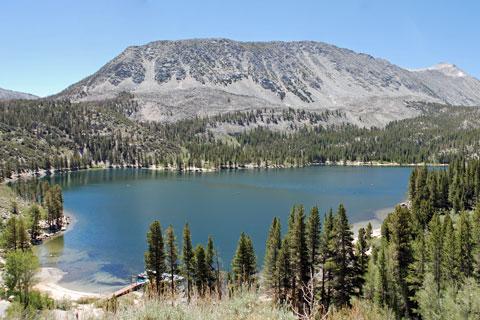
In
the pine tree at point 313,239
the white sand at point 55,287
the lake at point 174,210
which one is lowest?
the white sand at point 55,287

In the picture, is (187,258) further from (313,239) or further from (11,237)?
(11,237)

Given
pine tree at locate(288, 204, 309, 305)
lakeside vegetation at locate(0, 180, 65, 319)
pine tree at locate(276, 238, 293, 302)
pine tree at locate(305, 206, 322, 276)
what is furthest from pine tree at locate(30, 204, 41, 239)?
pine tree at locate(305, 206, 322, 276)

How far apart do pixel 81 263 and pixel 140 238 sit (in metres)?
15.0

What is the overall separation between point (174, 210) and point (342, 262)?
67033mm

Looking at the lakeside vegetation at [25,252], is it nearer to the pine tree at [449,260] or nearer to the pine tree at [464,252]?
the pine tree at [449,260]

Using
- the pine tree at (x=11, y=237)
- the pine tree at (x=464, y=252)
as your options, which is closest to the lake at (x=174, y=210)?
the pine tree at (x=11, y=237)

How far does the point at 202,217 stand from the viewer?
90000mm

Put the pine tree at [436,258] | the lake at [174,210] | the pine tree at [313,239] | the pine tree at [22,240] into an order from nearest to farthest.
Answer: the pine tree at [436,258]
the pine tree at [313,239]
the pine tree at [22,240]
the lake at [174,210]

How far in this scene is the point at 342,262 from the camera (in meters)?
39.4

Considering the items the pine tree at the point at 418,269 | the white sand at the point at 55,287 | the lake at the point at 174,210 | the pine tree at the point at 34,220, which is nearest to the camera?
the pine tree at the point at 418,269

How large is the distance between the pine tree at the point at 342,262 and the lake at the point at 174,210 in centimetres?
2136

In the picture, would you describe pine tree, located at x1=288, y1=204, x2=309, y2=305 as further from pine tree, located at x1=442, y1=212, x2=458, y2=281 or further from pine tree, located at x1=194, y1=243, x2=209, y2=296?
pine tree, located at x1=442, y1=212, x2=458, y2=281

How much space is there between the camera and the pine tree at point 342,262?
127 ft

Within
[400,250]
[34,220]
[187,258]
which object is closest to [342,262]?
[400,250]
